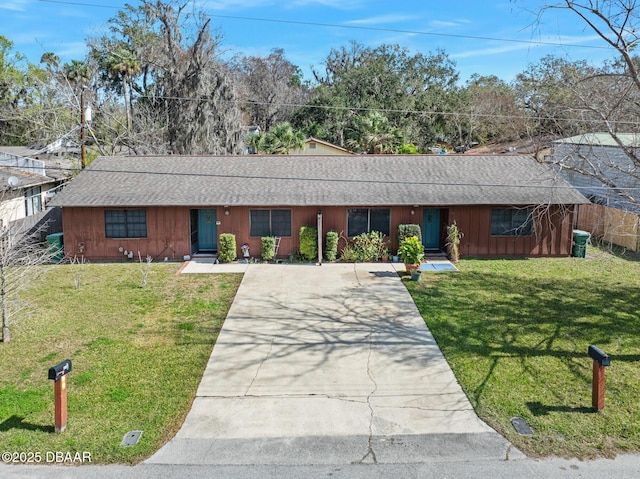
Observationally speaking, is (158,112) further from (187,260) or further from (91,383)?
(91,383)

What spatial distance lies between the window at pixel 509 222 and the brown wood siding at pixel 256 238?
0.19 m

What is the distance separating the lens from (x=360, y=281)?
16.1 metres

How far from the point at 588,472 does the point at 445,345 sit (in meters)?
4.40

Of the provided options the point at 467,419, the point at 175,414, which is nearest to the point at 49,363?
the point at 175,414

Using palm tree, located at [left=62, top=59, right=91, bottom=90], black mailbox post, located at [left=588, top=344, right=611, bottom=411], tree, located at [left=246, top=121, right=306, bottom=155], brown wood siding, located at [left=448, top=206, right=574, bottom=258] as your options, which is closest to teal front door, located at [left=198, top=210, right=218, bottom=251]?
brown wood siding, located at [left=448, top=206, right=574, bottom=258]

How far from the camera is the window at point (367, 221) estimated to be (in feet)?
61.2

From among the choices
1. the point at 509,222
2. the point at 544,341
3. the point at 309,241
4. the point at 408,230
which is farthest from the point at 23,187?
the point at 544,341

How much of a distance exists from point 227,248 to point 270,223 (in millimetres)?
1723

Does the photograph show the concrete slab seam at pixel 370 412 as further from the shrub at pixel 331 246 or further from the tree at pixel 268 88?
the tree at pixel 268 88

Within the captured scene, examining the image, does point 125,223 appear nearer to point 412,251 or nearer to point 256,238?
point 256,238

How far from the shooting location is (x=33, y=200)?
21.8 m

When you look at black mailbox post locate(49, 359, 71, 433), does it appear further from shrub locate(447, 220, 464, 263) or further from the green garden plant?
shrub locate(447, 220, 464, 263)

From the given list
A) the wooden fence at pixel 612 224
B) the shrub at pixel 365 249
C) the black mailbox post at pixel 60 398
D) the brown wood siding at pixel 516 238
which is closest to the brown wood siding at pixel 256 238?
the brown wood siding at pixel 516 238

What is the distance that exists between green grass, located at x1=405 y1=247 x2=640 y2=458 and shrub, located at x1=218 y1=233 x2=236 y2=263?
615cm
